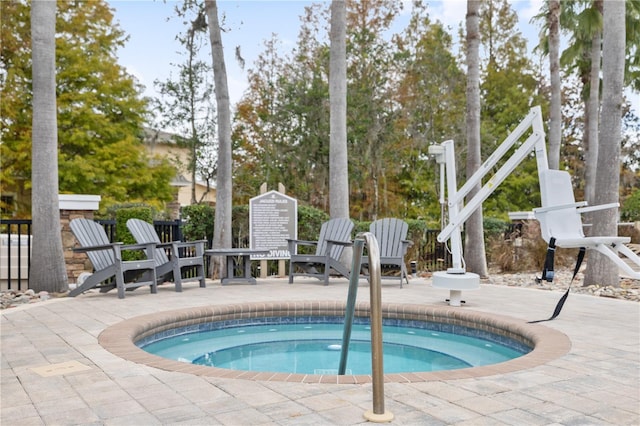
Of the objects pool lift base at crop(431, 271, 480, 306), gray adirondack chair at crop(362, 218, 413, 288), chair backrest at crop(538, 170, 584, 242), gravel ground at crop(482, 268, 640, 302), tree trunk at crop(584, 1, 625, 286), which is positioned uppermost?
tree trunk at crop(584, 1, 625, 286)

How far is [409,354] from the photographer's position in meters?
4.51

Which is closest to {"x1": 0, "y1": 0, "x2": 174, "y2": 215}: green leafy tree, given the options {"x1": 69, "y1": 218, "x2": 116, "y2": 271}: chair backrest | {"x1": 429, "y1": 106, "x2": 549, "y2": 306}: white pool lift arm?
A: {"x1": 69, "y1": 218, "x2": 116, "y2": 271}: chair backrest

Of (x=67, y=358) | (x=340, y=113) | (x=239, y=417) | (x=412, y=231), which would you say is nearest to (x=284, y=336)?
(x=67, y=358)

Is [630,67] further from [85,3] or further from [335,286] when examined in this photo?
[85,3]

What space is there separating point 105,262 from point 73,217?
1450 millimetres

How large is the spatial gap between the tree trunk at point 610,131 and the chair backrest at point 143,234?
5853mm

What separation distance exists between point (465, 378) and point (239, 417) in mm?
1305

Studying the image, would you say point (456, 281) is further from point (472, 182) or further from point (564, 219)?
point (564, 219)

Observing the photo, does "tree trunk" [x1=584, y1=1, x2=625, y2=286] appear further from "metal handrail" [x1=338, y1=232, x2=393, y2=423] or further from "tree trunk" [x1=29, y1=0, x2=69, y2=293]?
"tree trunk" [x1=29, y1=0, x2=69, y2=293]

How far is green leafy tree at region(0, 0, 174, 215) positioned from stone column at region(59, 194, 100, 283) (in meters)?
8.28

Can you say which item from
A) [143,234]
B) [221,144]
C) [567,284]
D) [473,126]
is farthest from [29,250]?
[567,284]

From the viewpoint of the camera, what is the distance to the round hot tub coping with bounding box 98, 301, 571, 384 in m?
2.98

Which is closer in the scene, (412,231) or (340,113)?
(340,113)

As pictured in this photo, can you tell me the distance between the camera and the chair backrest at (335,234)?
316 inches
